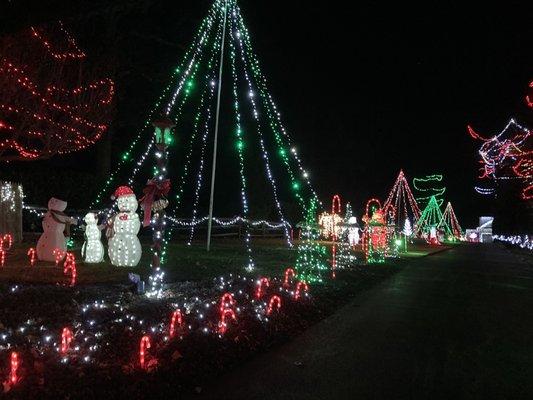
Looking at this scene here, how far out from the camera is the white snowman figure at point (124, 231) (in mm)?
12906

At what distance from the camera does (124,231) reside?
1306 cm

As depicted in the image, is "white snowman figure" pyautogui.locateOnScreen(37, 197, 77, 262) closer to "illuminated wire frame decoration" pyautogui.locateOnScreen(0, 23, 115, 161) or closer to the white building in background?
"illuminated wire frame decoration" pyautogui.locateOnScreen(0, 23, 115, 161)

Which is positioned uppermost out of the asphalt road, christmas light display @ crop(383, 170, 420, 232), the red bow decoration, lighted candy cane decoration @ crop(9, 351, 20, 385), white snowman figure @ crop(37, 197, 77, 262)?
christmas light display @ crop(383, 170, 420, 232)

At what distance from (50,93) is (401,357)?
43.5 ft

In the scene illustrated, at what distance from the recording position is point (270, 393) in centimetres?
527

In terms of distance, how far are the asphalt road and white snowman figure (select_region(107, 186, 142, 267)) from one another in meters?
5.51

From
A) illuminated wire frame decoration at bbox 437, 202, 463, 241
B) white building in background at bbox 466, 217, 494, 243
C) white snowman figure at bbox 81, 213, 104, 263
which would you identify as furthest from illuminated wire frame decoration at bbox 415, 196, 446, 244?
white snowman figure at bbox 81, 213, 104, 263

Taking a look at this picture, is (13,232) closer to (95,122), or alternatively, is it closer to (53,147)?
(53,147)

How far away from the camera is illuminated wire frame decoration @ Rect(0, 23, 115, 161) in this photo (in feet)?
47.4

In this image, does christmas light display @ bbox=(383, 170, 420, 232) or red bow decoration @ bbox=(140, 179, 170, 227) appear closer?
red bow decoration @ bbox=(140, 179, 170, 227)

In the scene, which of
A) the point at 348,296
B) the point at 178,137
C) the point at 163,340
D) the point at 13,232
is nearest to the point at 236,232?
the point at 178,137

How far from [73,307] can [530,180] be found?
30.5m

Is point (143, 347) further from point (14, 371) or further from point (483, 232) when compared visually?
point (483, 232)

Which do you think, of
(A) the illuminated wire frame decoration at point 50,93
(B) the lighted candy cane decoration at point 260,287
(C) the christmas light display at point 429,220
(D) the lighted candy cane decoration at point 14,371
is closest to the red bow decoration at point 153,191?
(B) the lighted candy cane decoration at point 260,287
